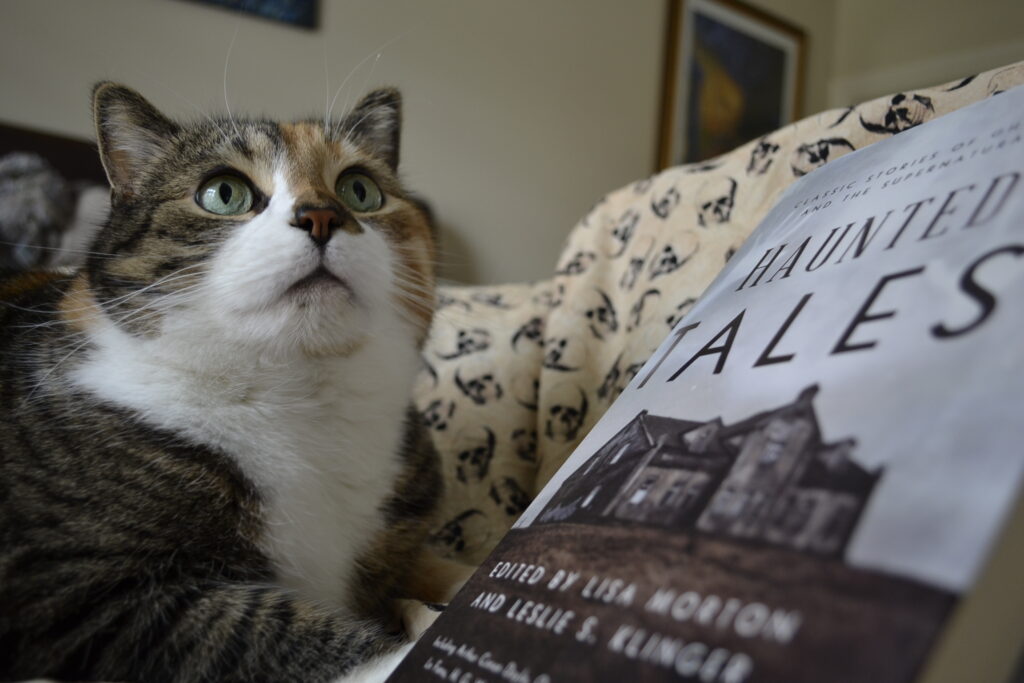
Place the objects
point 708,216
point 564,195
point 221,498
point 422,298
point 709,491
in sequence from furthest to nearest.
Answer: point 564,195
point 708,216
point 422,298
point 221,498
point 709,491

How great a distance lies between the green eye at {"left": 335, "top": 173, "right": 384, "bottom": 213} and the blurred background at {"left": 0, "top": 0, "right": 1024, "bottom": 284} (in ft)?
2.08

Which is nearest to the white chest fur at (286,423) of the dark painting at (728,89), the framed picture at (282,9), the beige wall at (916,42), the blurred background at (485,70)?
the blurred background at (485,70)

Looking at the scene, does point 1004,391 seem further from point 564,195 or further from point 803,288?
point 564,195

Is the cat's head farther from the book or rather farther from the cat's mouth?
the book

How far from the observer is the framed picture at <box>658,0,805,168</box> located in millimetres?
2674

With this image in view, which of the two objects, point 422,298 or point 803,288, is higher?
point 803,288

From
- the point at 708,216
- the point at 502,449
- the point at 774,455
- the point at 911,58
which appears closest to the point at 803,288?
the point at 774,455

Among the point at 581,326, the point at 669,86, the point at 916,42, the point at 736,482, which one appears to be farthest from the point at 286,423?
the point at 916,42

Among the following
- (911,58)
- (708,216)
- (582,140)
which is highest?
(911,58)

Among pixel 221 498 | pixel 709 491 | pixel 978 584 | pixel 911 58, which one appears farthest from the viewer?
pixel 911 58

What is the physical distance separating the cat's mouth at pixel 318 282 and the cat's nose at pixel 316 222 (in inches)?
1.0

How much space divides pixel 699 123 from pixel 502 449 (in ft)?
7.15

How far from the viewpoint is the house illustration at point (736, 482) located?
289 mm

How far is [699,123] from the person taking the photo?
2756 millimetres
